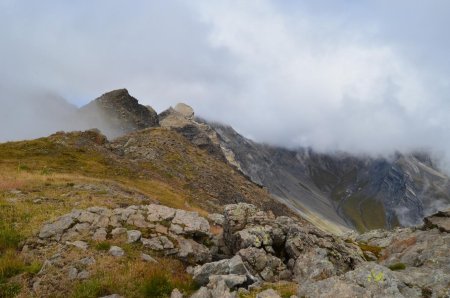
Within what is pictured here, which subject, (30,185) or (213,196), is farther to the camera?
(213,196)

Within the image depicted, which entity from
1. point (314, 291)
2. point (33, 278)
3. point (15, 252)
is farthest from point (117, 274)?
point (314, 291)

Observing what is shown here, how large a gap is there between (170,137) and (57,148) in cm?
3337

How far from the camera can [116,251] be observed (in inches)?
797

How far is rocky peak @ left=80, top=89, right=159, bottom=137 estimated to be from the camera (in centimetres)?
13525

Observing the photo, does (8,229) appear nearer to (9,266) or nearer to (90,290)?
(9,266)

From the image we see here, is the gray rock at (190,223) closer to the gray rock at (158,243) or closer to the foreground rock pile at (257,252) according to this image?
the foreground rock pile at (257,252)

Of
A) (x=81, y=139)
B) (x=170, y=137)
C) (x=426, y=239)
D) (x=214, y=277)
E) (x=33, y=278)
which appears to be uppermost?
(x=170, y=137)

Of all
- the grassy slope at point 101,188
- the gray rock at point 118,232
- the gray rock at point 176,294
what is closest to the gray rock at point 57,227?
the grassy slope at point 101,188

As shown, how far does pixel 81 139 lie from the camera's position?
7081cm

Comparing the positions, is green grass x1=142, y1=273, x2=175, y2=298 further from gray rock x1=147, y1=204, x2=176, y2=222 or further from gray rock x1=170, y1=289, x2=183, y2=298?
gray rock x1=147, y1=204, x2=176, y2=222

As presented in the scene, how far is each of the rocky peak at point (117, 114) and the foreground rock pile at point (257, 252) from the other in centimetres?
10930

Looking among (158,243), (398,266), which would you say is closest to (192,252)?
(158,243)

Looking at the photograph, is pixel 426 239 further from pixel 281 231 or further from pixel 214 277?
pixel 214 277

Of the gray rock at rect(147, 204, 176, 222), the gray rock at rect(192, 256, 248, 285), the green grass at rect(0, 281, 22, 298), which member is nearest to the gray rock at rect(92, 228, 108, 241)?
the gray rock at rect(147, 204, 176, 222)
